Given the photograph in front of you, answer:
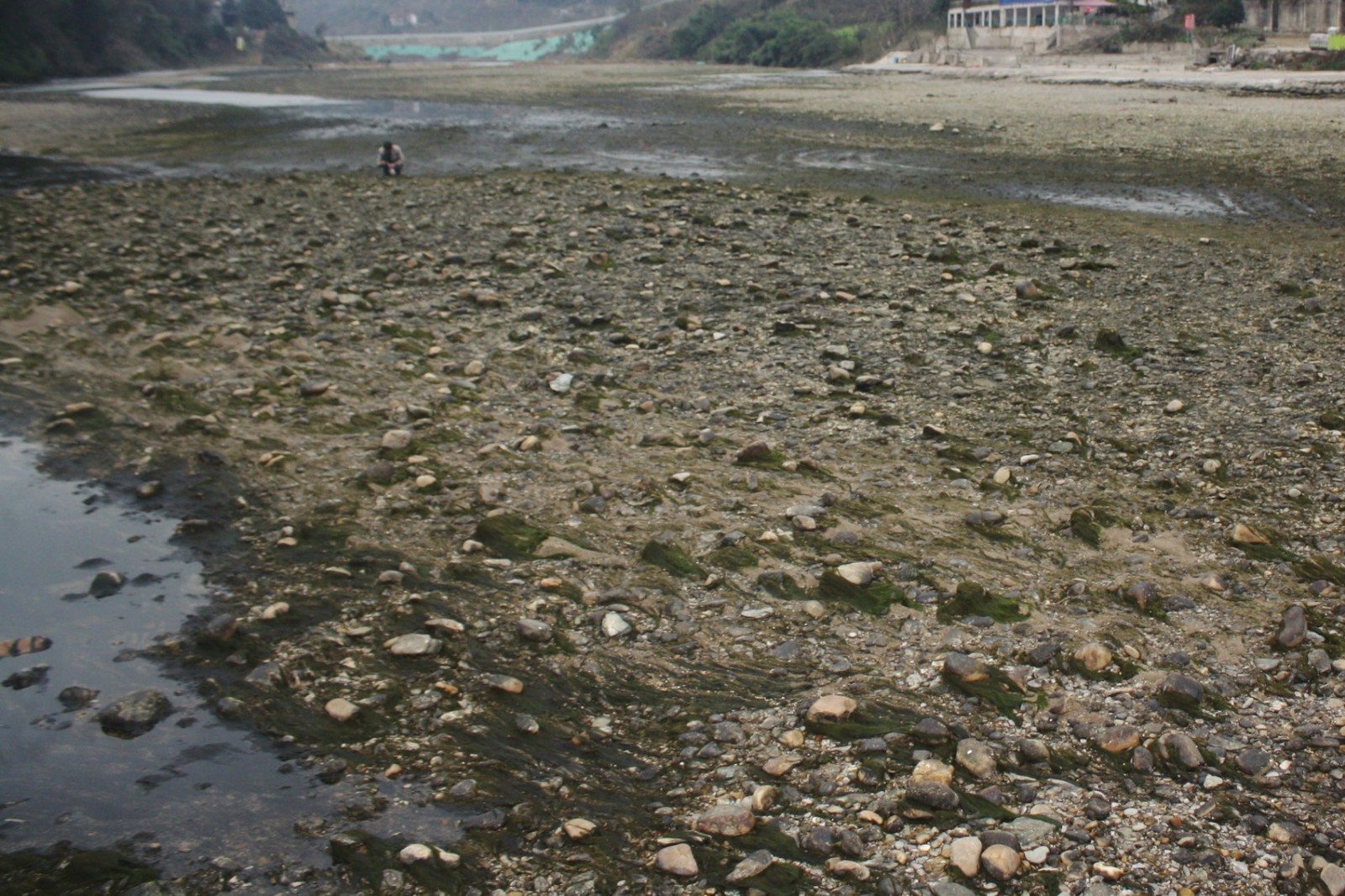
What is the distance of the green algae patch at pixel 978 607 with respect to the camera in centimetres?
558

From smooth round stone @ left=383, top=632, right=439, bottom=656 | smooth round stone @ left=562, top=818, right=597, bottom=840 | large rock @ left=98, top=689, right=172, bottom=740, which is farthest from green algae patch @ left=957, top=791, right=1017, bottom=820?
large rock @ left=98, top=689, right=172, bottom=740

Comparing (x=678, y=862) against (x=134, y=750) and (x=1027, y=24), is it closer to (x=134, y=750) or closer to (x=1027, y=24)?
(x=134, y=750)

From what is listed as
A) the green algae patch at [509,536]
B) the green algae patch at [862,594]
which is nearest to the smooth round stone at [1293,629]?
the green algae patch at [862,594]

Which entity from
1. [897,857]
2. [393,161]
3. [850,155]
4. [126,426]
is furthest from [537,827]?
[850,155]

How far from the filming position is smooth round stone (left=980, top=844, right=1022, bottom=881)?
3712 millimetres

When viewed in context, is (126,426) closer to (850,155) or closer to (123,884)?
(123,884)

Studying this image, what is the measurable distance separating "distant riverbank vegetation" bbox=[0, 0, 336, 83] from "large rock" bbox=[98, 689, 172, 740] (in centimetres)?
7313

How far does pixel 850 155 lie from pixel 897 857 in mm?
22928

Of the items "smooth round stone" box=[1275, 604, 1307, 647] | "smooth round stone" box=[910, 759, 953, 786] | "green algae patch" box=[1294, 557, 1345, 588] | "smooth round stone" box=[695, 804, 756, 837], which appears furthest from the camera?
"green algae patch" box=[1294, 557, 1345, 588]

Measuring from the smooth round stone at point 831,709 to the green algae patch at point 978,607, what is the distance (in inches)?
41.9

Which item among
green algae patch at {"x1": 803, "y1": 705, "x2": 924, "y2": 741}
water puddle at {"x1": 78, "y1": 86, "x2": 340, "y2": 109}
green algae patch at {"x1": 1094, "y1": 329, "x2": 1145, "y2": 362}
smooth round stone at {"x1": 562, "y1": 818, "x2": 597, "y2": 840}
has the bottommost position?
smooth round stone at {"x1": 562, "y1": 818, "x2": 597, "y2": 840}

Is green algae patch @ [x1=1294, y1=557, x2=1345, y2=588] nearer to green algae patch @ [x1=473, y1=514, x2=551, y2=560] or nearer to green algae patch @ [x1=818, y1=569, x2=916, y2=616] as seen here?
green algae patch @ [x1=818, y1=569, x2=916, y2=616]

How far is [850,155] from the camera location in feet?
81.8

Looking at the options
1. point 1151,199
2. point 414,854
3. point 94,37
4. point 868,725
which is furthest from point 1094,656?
point 94,37
